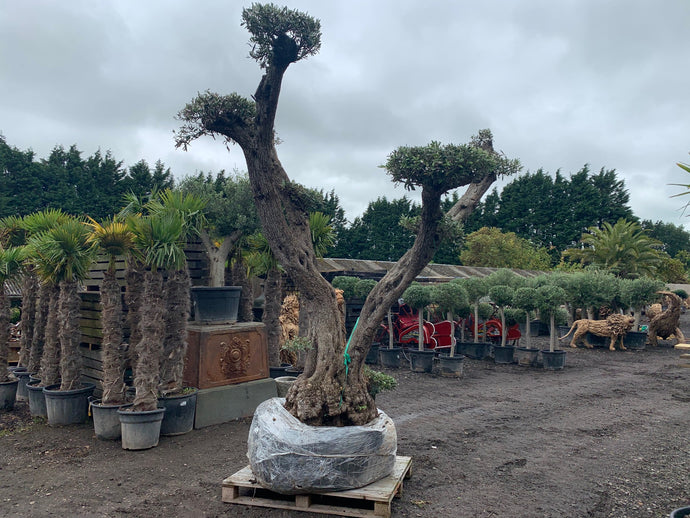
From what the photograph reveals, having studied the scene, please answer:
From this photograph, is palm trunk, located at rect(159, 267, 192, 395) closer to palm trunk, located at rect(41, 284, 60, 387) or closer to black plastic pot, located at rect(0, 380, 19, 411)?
palm trunk, located at rect(41, 284, 60, 387)

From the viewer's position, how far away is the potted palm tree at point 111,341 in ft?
20.1

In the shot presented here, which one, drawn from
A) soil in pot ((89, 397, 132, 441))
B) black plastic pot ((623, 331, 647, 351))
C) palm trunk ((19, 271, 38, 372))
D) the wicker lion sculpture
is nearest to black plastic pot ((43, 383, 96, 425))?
soil in pot ((89, 397, 132, 441))

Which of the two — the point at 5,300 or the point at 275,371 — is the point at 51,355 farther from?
the point at 275,371

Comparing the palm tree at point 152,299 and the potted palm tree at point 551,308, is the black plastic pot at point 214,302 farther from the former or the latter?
the potted palm tree at point 551,308

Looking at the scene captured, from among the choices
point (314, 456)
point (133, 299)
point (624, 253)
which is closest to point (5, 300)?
point (133, 299)

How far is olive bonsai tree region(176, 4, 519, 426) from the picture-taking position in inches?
173

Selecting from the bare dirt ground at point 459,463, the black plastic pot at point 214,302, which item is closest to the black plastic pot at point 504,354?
the bare dirt ground at point 459,463

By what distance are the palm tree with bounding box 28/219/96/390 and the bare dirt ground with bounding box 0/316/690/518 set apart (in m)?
0.85

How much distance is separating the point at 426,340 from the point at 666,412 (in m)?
6.21

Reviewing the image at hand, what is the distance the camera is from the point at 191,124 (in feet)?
16.4

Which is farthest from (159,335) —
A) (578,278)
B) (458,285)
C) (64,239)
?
(578,278)

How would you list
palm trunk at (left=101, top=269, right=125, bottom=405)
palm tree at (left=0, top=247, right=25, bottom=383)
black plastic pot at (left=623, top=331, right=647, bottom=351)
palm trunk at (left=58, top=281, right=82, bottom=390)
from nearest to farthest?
palm trunk at (left=101, top=269, right=125, bottom=405) < palm trunk at (left=58, top=281, right=82, bottom=390) < palm tree at (left=0, top=247, right=25, bottom=383) < black plastic pot at (left=623, top=331, right=647, bottom=351)

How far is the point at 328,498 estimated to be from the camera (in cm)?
414

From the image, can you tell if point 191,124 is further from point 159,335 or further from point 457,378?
point 457,378
